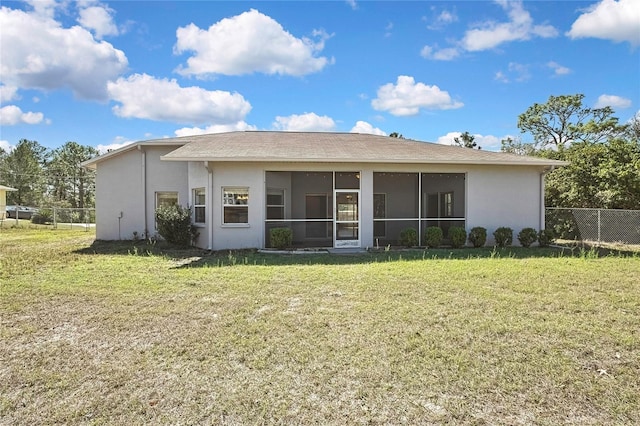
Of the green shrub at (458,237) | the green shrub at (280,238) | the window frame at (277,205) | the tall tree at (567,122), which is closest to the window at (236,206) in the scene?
the green shrub at (280,238)

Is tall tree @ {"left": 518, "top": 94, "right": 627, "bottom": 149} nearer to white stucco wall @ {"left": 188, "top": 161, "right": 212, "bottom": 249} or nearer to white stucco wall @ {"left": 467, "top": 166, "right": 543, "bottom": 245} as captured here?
white stucco wall @ {"left": 467, "top": 166, "right": 543, "bottom": 245}

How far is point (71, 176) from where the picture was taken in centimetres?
4888

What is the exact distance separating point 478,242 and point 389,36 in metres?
7.89

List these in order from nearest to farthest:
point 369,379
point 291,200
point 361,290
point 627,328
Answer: point 369,379 < point 627,328 < point 361,290 < point 291,200

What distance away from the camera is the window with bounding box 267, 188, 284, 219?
1498 centimetres

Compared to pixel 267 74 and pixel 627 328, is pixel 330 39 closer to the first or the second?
pixel 267 74

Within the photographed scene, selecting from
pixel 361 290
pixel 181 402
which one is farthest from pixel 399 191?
pixel 181 402

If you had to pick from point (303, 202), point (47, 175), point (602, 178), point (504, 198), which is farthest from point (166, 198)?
point (47, 175)

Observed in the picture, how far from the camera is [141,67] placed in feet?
54.0

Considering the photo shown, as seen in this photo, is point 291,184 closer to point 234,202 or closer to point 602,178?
point 234,202

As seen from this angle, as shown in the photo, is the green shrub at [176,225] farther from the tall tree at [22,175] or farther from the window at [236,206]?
the tall tree at [22,175]

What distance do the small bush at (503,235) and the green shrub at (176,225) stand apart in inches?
402

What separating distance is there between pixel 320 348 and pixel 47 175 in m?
56.3

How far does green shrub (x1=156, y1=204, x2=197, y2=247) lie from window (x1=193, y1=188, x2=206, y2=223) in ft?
1.18
